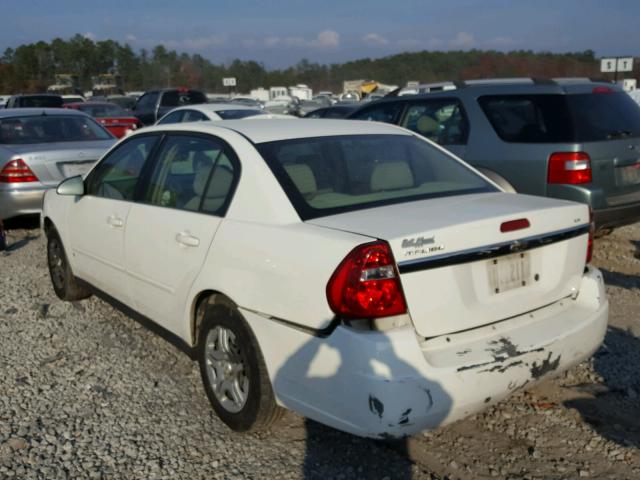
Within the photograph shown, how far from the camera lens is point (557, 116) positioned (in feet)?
19.8

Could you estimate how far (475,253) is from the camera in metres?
2.88

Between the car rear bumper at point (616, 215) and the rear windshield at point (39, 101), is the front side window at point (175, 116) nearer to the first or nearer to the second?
the car rear bumper at point (616, 215)

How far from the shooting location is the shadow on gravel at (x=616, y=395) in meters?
3.47

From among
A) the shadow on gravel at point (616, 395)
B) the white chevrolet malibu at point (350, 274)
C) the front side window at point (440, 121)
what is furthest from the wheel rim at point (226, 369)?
the front side window at point (440, 121)

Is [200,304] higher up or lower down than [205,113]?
lower down

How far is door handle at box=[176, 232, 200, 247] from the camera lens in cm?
351

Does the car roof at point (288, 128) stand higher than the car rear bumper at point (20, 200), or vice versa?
the car roof at point (288, 128)

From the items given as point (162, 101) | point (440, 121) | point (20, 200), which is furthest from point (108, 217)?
point (162, 101)

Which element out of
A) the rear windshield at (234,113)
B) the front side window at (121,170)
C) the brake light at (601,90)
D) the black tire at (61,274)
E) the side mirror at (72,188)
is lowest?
the black tire at (61,274)

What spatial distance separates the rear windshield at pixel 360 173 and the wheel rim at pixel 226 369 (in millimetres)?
785

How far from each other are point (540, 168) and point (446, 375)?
379 centimetres

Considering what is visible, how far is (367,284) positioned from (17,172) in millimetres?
6516

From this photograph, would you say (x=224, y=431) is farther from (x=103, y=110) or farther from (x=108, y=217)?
(x=103, y=110)

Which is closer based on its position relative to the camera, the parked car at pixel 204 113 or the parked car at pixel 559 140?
the parked car at pixel 559 140
